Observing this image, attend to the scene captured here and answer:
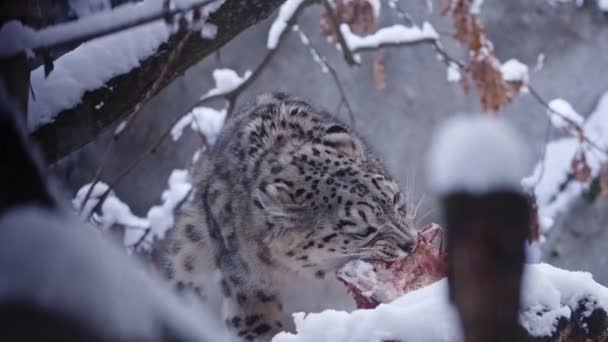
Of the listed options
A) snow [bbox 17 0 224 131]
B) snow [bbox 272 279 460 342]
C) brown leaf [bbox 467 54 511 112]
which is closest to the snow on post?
snow [bbox 272 279 460 342]

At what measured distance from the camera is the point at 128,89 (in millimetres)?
1392

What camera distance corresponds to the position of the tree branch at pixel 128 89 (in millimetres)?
1339

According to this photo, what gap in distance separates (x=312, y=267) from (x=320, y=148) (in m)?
0.30

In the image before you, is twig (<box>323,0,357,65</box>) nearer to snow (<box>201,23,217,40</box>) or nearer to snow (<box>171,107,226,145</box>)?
snow (<box>171,107,226,145</box>)

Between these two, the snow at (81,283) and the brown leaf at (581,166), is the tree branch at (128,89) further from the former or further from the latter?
the brown leaf at (581,166)

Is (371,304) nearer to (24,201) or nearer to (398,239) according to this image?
(398,239)

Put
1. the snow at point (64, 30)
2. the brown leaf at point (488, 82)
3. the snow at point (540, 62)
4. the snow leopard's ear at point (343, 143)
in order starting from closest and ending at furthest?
the snow at point (64, 30) → the snow leopard's ear at point (343, 143) → the brown leaf at point (488, 82) → the snow at point (540, 62)

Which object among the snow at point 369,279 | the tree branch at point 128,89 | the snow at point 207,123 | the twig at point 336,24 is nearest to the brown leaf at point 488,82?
the twig at point 336,24

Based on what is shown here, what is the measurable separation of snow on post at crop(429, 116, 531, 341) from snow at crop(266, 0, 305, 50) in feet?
7.93

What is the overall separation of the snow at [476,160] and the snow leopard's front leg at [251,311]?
1.50 m

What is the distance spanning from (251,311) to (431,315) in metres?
0.83

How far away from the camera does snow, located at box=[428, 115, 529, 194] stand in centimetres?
32

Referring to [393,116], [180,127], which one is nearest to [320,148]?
[180,127]

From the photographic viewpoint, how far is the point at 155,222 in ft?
10.3
